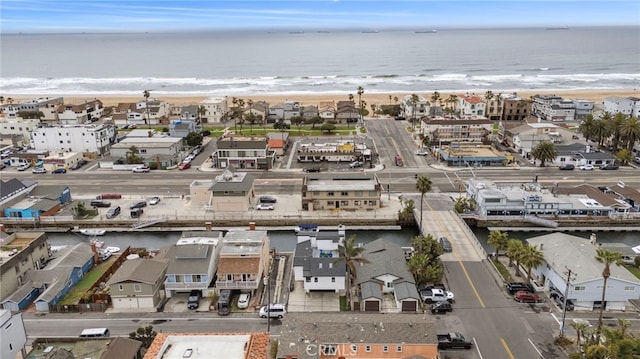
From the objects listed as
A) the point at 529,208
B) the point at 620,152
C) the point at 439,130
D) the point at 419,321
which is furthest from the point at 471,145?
the point at 419,321

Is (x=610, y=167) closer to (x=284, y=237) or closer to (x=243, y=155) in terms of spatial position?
(x=284, y=237)

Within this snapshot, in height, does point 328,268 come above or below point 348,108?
below

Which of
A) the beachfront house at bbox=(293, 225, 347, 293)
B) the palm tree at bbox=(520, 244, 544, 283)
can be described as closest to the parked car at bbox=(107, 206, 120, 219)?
the beachfront house at bbox=(293, 225, 347, 293)

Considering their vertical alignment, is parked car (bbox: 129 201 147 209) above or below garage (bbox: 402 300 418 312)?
above

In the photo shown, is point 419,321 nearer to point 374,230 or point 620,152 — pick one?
point 374,230

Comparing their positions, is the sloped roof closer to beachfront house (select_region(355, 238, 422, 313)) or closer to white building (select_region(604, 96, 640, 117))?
beachfront house (select_region(355, 238, 422, 313))

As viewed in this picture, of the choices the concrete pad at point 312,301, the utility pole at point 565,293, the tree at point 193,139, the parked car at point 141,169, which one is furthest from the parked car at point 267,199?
the utility pole at point 565,293
